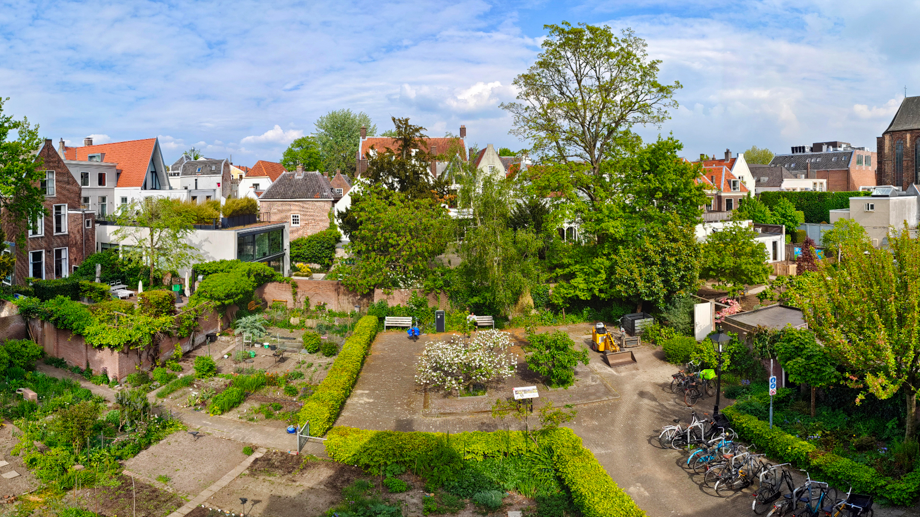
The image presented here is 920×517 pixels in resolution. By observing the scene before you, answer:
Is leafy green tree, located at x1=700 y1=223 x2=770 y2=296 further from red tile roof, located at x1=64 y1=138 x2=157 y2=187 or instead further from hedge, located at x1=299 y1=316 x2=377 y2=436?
red tile roof, located at x1=64 y1=138 x2=157 y2=187

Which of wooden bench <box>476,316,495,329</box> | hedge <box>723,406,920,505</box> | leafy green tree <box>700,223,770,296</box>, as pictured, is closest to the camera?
hedge <box>723,406,920,505</box>

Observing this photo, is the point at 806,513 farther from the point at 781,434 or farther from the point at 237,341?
the point at 237,341

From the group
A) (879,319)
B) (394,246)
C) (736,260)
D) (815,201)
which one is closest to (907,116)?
(815,201)

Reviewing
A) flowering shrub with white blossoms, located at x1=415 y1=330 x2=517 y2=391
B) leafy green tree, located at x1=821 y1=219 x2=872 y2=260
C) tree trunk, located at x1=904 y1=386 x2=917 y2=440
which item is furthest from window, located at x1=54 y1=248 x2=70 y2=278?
tree trunk, located at x1=904 y1=386 x2=917 y2=440

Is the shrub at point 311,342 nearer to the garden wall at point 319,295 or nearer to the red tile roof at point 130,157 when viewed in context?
the garden wall at point 319,295

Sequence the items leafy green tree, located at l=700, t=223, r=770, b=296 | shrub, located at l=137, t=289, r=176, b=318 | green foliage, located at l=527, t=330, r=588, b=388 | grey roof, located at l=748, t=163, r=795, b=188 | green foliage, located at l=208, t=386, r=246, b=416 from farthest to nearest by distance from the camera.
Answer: grey roof, located at l=748, t=163, r=795, b=188 → leafy green tree, located at l=700, t=223, r=770, b=296 → shrub, located at l=137, t=289, r=176, b=318 → green foliage, located at l=527, t=330, r=588, b=388 → green foliage, located at l=208, t=386, r=246, b=416

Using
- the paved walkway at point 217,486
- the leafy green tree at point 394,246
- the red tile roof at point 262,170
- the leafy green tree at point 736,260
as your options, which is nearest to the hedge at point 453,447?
the paved walkway at point 217,486

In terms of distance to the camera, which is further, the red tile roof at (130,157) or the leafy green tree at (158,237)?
the red tile roof at (130,157)
